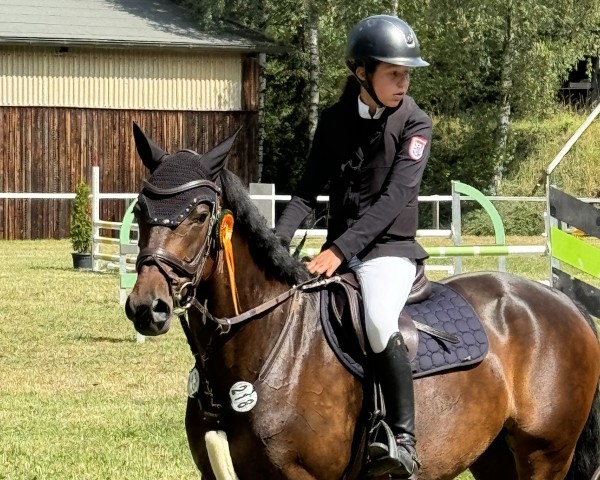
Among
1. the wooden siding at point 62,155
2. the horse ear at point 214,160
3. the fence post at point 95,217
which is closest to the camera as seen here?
the horse ear at point 214,160

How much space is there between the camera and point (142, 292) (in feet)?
13.0

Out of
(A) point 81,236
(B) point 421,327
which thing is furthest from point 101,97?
(B) point 421,327

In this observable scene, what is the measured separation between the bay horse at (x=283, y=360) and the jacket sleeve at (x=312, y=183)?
12.1 inches

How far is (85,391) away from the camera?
9703mm

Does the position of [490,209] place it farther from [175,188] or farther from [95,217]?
[95,217]

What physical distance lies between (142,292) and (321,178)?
48.6 inches

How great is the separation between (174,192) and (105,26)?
29186 mm

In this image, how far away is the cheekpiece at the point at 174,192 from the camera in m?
4.11

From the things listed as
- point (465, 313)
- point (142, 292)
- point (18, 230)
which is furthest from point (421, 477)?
point (18, 230)

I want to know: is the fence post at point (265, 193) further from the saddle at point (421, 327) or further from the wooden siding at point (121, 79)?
the wooden siding at point (121, 79)

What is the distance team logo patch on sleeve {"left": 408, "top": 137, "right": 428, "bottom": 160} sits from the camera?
Result: 4699 millimetres

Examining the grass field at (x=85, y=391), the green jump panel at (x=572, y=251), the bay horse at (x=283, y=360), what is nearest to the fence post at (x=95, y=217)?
the grass field at (x=85, y=391)

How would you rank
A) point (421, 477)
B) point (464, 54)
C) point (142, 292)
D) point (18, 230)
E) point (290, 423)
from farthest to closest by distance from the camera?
1. point (464, 54)
2. point (18, 230)
3. point (421, 477)
4. point (290, 423)
5. point (142, 292)

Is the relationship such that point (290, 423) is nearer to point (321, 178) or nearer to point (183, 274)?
point (183, 274)
